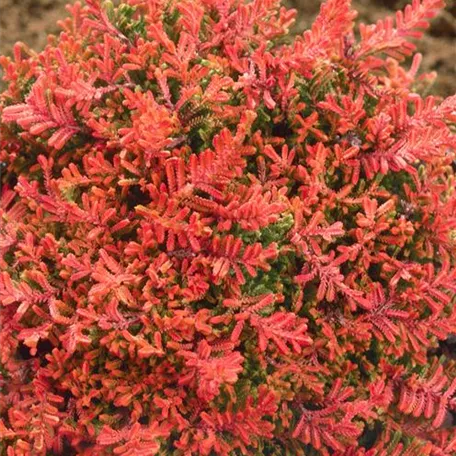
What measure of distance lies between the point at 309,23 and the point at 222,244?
4.12 m

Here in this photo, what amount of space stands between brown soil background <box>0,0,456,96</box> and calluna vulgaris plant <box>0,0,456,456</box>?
3.29 meters

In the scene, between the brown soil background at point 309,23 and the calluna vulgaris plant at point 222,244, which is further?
the brown soil background at point 309,23

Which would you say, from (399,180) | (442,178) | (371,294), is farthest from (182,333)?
(442,178)

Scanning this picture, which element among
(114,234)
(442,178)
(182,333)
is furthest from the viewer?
(442,178)

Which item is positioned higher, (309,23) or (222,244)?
(222,244)

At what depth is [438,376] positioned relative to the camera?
250 cm

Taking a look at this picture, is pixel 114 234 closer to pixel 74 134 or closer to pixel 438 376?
pixel 74 134

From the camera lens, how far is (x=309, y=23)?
588 centimetres

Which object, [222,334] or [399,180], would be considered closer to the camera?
[222,334]

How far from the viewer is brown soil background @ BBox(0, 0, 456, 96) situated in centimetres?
572

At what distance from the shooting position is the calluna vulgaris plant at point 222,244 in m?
2.19

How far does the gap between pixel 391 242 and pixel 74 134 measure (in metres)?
1.13

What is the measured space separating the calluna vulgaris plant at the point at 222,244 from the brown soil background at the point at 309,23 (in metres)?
3.29

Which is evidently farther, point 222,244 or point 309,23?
point 309,23
